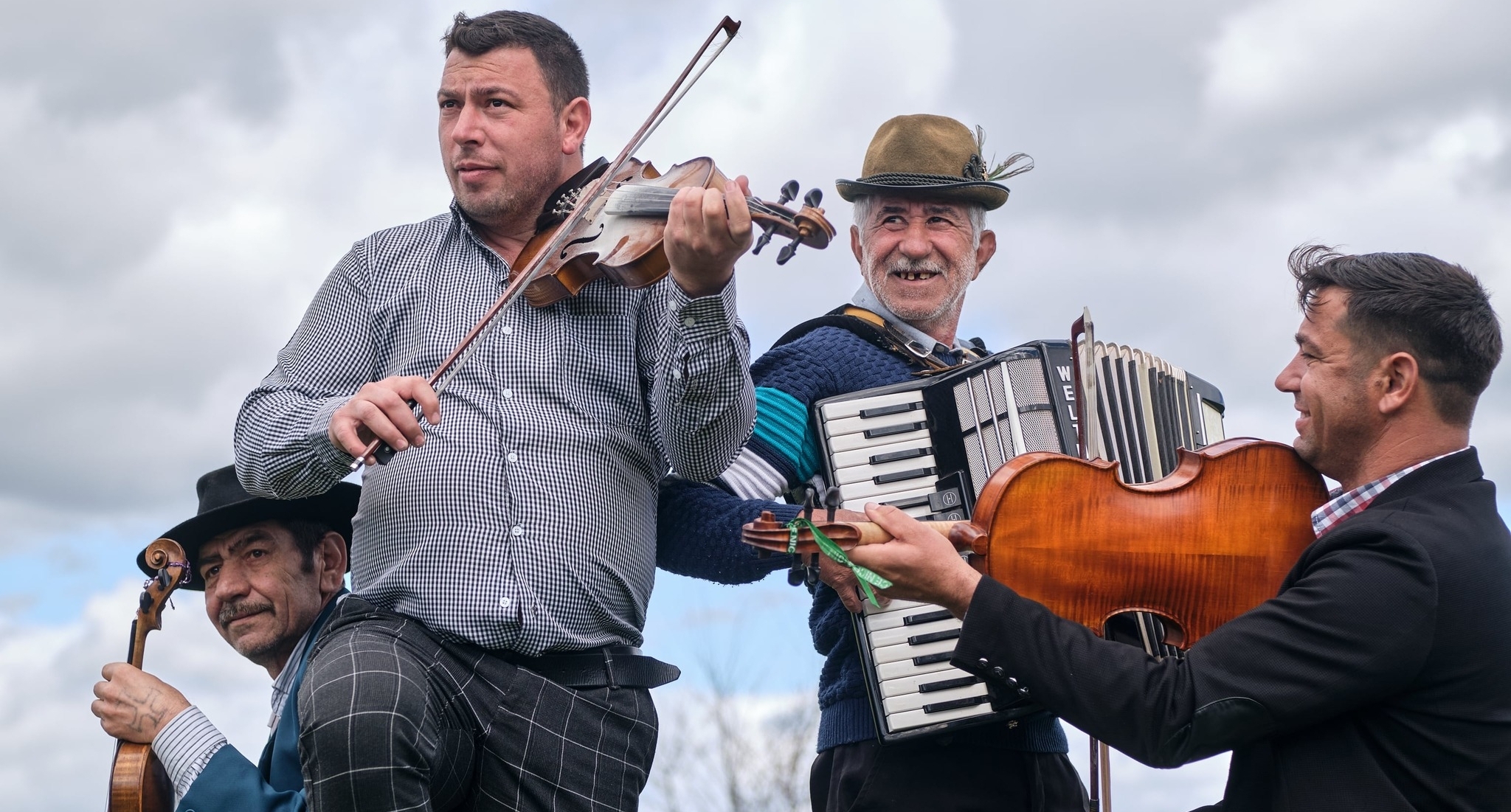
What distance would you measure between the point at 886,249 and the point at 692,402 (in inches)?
49.2

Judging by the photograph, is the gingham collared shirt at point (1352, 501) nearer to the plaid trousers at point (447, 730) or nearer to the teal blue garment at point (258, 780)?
the plaid trousers at point (447, 730)

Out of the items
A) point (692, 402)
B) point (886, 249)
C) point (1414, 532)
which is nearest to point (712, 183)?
point (692, 402)

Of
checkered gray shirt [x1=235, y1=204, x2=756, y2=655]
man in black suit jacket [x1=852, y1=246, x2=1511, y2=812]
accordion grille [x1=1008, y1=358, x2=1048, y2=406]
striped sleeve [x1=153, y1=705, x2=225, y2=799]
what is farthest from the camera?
striped sleeve [x1=153, y1=705, x2=225, y2=799]

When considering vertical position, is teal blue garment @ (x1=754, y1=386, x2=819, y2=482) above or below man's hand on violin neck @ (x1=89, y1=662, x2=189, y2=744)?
above

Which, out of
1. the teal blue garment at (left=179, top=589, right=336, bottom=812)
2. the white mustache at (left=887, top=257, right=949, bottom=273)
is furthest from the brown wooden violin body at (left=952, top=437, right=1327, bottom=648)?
the teal blue garment at (left=179, top=589, right=336, bottom=812)

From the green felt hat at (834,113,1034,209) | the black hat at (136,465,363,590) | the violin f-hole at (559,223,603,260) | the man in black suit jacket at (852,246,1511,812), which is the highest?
the green felt hat at (834,113,1034,209)

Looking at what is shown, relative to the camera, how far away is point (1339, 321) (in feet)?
10.0

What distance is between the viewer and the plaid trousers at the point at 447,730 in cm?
291

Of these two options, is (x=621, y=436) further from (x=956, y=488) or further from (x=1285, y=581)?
(x=1285, y=581)

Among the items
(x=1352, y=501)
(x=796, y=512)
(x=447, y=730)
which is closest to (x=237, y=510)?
(x=447, y=730)

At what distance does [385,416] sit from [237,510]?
70.3 inches

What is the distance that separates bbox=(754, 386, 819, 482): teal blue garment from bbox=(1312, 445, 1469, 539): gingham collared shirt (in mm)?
1211

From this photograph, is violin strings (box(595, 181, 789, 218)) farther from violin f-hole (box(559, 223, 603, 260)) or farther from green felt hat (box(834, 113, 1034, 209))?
green felt hat (box(834, 113, 1034, 209))

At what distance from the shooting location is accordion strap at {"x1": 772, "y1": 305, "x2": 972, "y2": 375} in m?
4.04
